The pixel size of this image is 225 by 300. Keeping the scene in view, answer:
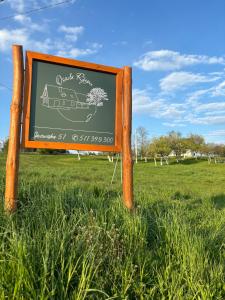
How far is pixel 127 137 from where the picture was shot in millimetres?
5629

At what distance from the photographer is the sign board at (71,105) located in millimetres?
5043

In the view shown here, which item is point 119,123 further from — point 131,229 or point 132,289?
point 132,289

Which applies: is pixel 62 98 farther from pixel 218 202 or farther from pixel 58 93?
pixel 218 202

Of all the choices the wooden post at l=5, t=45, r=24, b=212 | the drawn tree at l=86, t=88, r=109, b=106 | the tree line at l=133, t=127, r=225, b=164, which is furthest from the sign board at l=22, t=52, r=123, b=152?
the tree line at l=133, t=127, r=225, b=164

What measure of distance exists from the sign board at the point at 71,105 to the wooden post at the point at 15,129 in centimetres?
17

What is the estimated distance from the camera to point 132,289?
3.04 m

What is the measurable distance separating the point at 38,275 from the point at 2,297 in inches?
13.9

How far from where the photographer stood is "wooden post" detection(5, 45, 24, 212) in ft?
14.9

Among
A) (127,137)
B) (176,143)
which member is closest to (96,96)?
(127,137)

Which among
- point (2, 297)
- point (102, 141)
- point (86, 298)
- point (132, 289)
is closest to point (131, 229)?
point (132, 289)

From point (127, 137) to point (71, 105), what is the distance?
103cm

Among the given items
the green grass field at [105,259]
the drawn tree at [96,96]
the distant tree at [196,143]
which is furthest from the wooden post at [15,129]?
the distant tree at [196,143]

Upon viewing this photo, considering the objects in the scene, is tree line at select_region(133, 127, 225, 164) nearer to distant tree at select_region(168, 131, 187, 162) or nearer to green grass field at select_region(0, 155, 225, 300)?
distant tree at select_region(168, 131, 187, 162)

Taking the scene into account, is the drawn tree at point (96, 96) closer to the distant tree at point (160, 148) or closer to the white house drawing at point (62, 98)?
the white house drawing at point (62, 98)
